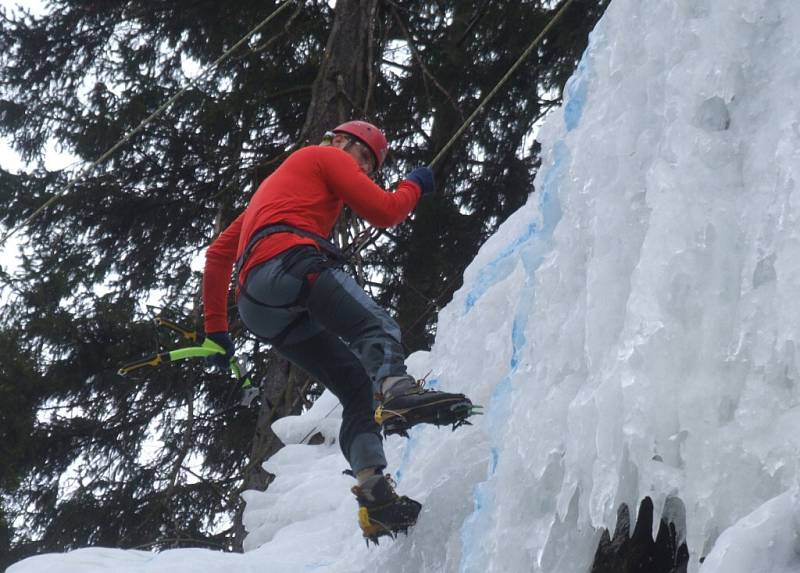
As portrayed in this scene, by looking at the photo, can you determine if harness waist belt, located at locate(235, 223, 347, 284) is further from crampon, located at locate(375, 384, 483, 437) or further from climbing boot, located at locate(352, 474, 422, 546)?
climbing boot, located at locate(352, 474, 422, 546)

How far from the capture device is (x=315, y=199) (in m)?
3.75

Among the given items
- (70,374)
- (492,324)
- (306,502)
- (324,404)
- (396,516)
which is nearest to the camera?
(396,516)

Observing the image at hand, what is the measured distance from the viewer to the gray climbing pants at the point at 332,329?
3.46 meters

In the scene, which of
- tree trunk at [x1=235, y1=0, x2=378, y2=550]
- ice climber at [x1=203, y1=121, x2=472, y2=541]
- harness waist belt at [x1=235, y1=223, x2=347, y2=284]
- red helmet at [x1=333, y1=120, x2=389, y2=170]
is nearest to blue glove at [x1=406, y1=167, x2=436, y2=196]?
ice climber at [x1=203, y1=121, x2=472, y2=541]

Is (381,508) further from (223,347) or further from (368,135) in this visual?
(368,135)

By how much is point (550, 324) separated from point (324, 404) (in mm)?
3140

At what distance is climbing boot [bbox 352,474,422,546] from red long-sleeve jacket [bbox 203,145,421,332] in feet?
2.70

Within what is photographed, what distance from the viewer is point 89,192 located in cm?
870

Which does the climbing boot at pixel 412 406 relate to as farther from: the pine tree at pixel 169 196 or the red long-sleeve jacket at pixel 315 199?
the pine tree at pixel 169 196

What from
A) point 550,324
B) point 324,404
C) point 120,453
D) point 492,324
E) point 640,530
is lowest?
point 640,530

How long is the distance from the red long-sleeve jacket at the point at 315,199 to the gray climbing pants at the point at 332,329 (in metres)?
0.10

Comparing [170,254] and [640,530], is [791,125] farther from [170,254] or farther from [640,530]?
[170,254]

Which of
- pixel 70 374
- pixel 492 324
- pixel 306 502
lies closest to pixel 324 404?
pixel 306 502

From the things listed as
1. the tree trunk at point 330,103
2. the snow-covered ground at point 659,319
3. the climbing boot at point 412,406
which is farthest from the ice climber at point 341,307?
the tree trunk at point 330,103
